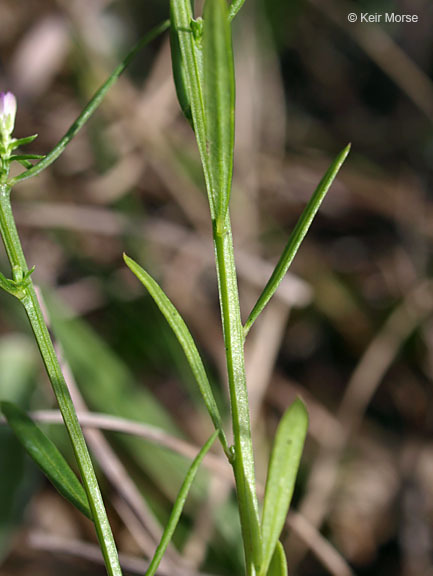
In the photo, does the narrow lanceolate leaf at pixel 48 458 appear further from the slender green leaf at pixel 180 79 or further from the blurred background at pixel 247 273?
the blurred background at pixel 247 273

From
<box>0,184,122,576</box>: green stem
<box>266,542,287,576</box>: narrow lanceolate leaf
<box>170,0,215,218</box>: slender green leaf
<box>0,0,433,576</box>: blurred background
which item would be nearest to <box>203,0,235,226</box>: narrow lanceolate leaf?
<box>170,0,215,218</box>: slender green leaf

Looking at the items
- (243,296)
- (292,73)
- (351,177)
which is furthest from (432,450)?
(292,73)

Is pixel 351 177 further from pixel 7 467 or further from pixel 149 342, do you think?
pixel 7 467

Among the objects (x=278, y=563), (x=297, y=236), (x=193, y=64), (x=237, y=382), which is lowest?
(x=278, y=563)

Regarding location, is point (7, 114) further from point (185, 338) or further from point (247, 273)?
point (247, 273)

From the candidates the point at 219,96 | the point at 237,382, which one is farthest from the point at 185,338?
the point at 219,96

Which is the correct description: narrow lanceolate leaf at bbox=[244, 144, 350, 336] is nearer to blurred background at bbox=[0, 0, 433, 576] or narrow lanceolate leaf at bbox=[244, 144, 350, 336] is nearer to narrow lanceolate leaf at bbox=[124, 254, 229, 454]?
narrow lanceolate leaf at bbox=[124, 254, 229, 454]
